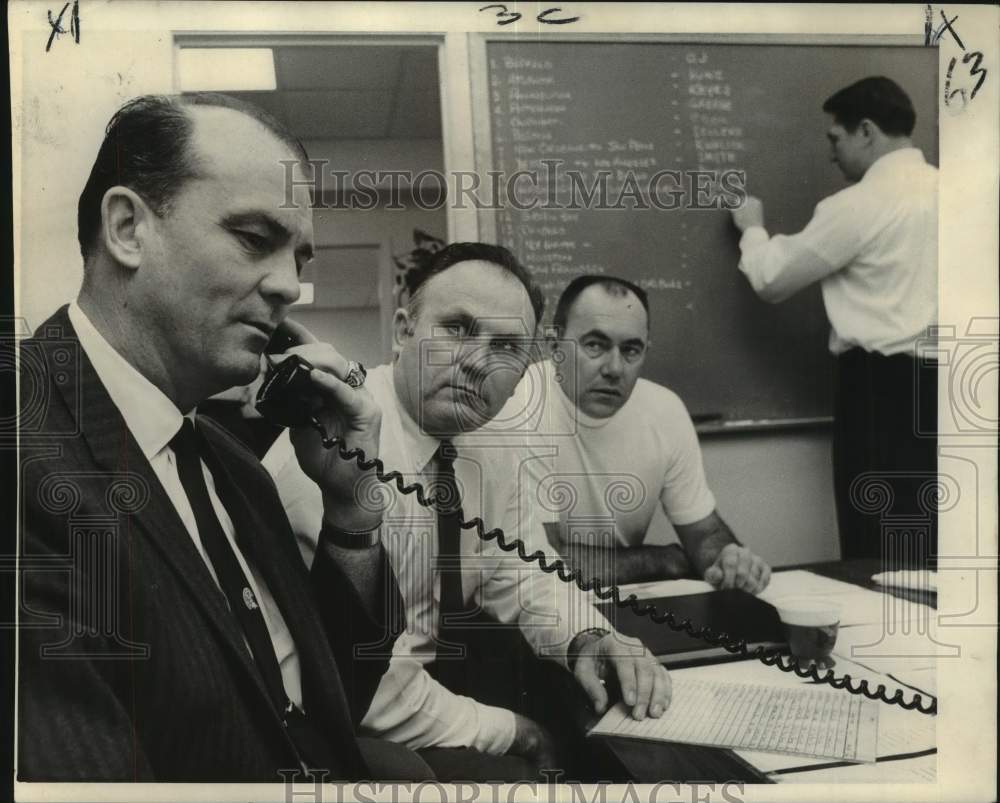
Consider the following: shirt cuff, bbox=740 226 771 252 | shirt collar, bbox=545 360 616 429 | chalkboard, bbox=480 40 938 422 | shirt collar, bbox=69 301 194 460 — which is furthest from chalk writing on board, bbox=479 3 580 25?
shirt collar, bbox=69 301 194 460

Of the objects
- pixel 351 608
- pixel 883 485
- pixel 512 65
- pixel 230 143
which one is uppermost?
pixel 512 65

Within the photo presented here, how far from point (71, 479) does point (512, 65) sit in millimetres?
1381

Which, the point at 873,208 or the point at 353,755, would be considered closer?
the point at 353,755

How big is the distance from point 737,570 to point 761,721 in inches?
13.7

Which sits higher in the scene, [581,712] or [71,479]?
[71,479]

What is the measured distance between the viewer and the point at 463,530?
188cm

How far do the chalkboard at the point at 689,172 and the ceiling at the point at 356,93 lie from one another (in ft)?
0.51

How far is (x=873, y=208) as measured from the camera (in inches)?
76.8

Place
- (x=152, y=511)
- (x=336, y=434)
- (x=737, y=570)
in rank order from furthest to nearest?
(x=737, y=570) → (x=336, y=434) → (x=152, y=511)

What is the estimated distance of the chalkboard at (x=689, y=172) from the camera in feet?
6.19

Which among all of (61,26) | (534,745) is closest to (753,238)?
(534,745)

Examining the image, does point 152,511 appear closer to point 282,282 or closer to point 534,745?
point 282,282

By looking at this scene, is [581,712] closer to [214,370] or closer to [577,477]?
[577,477]

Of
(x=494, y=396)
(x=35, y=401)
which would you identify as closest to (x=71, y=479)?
(x=35, y=401)
